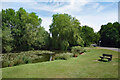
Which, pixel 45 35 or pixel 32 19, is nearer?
pixel 32 19

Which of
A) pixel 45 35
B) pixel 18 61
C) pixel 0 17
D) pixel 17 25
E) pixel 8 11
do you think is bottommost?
pixel 18 61

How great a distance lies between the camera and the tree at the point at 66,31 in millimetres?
28625

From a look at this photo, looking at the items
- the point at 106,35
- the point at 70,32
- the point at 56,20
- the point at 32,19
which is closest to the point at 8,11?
the point at 32,19

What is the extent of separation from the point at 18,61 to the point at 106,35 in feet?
145

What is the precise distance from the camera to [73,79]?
19.9 feet

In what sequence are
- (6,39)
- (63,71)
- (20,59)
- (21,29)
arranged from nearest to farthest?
(63,71), (20,59), (6,39), (21,29)

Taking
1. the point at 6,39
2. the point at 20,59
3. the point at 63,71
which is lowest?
the point at 63,71

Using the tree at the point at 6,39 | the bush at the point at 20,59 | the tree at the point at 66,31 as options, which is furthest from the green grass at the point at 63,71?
the tree at the point at 66,31

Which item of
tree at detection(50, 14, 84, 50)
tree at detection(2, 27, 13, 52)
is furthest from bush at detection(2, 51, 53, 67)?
tree at detection(50, 14, 84, 50)

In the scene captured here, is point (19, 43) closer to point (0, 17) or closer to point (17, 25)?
point (17, 25)

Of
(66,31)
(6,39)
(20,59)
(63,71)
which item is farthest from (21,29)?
(63,71)

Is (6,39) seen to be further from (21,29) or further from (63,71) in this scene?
(63,71)

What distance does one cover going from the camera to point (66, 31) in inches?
1132

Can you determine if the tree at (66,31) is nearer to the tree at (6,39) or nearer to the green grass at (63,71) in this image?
the tree at (6,39)
